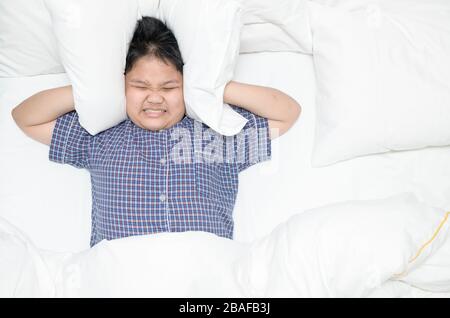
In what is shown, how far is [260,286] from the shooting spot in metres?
1.09

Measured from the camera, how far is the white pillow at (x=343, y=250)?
3.34 ft

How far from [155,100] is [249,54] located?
1.22 ft

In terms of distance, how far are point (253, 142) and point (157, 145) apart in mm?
249

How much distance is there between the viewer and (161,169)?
131 centimetres

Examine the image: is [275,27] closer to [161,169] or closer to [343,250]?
[161,169]

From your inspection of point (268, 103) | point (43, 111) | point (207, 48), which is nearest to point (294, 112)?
point (268, 103)

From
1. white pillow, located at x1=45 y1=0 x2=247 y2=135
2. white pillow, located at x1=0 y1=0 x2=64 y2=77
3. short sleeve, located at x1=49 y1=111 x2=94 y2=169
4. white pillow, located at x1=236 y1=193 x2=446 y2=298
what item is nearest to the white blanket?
white pillow, located at x1=236 y1=193 x2=446 y2=298

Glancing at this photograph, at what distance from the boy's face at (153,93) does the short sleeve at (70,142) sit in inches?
5.5

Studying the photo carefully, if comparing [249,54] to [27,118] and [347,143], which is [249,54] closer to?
[347,143]

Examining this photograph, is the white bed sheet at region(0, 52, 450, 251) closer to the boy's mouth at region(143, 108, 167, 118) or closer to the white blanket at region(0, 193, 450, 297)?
the white blanket at region(0, 193, 450, 297)

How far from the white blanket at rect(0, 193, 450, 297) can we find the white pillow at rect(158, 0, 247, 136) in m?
0.32

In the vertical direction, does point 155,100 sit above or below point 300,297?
above

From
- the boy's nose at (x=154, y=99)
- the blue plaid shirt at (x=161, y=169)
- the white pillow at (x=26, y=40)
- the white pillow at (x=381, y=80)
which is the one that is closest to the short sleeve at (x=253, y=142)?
the blue plaid shirt at (x=161, y=169)
